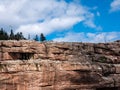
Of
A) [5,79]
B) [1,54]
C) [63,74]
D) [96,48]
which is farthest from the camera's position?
[96,48]

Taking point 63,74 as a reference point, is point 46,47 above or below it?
above

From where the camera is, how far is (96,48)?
1411 inches

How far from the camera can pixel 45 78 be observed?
29.7m

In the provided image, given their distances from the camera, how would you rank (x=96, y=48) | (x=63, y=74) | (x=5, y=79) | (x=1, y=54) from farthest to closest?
1. (x=96, y=48)
2. (x=1, y=54)
3. (x=63, y=74)
4. (x=5, y=79)

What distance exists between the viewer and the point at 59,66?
30609mm

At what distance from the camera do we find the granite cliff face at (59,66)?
29.0 m

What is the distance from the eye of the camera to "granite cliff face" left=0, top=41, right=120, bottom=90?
1140 inches

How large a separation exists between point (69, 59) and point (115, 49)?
6.07m

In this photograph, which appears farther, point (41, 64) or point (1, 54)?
point (1, 54)

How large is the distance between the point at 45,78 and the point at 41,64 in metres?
1.33

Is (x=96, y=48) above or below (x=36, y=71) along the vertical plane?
above

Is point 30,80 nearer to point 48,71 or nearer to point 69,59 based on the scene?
point 48,71

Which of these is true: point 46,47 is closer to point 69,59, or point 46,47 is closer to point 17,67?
point 69,59

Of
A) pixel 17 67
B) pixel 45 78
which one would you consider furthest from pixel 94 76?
pixel 17 67
